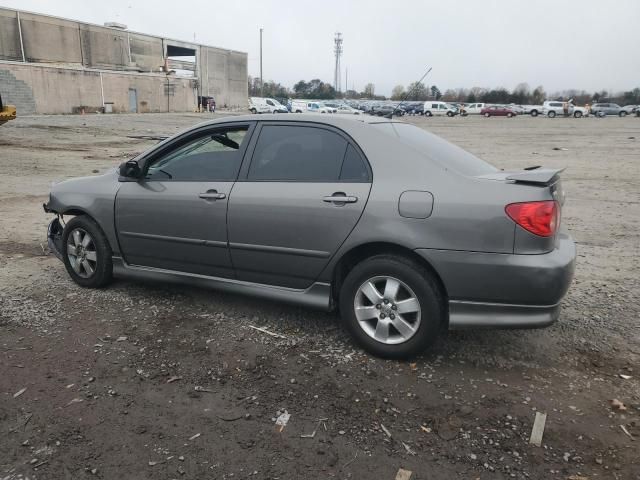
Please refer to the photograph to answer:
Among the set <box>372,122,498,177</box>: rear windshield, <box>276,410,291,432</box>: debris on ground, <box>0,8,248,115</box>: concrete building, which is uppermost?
<box>0,8,248,115</box>: concrete building

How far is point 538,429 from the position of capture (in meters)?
2.91

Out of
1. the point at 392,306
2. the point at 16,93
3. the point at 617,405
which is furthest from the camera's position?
the point at 16,93

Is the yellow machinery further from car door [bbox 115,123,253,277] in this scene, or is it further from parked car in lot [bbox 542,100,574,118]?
parked car in lot [bbox 542,100,574,118]

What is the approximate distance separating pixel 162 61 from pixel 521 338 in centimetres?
6276

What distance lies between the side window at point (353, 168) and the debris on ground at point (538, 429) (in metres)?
1.80

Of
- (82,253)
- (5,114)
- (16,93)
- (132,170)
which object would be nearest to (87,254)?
(82,253)

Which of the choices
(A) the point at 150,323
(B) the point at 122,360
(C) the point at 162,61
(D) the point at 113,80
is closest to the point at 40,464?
(B) the point at 122,360

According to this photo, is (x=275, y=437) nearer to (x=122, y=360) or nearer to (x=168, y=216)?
(x=122, y=360)

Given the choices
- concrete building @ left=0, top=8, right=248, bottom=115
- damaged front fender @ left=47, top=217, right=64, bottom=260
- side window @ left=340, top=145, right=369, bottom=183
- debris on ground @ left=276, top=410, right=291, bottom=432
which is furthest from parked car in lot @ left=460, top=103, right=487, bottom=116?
debris on ground @ left=276, top=410, right=291, bottom=432

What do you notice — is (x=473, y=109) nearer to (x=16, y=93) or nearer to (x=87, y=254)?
(x=16, y=93)

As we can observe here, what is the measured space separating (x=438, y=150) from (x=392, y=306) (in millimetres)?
1188

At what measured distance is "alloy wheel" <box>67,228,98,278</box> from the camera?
15.9 ft

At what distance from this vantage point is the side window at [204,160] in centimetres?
422

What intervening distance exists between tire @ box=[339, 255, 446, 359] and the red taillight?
66cm
